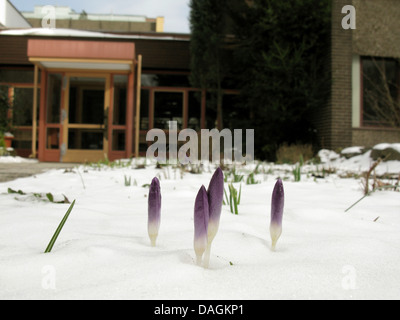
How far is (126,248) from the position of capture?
97 cm

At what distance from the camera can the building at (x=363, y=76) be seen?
866cm

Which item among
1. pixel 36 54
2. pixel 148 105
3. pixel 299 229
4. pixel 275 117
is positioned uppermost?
pixel 36 54

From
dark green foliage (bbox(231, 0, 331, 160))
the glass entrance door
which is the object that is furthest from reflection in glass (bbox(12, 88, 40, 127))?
dark green foliage (bbox(231, 0, 331, 160))

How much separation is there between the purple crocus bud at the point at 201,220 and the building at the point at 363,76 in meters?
8.59

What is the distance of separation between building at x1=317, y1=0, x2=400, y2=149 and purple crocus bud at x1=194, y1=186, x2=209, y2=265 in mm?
8586

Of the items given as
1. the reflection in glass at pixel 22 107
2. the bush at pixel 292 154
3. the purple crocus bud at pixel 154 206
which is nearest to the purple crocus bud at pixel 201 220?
the purple crocus bud at pixel 154 206

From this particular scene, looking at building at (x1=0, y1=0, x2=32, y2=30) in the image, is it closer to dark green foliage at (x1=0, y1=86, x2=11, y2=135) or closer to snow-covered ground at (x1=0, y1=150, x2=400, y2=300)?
dark green foliage at (x1=0, y1=86, x2=11, y2=135)

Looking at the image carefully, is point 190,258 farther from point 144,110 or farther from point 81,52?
point 144,110

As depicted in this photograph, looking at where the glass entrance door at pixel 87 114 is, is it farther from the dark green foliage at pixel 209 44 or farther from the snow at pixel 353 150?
the snow at pixel 353 150

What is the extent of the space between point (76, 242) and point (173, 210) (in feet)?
2.61

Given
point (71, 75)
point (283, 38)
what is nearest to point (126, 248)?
point (283, 38)

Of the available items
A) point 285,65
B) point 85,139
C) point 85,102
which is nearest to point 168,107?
point 85,102

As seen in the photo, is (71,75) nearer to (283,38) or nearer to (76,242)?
(283,38)

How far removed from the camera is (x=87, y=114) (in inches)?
375
